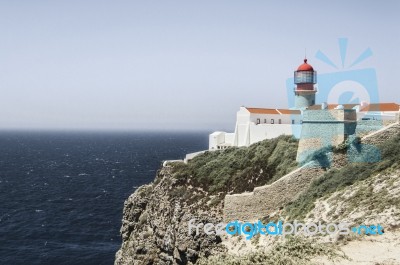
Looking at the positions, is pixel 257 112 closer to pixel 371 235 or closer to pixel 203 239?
pixel 203 239

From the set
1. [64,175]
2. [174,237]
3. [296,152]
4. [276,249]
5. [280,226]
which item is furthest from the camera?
[64,175]

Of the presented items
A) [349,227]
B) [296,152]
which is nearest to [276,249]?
[349,227]

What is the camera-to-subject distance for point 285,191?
2659 cm

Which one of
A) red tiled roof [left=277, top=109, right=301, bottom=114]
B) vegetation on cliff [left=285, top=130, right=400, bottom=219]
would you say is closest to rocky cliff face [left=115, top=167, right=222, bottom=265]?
vegetation on cliff [left=285, top=130, right=400, bottom=219]

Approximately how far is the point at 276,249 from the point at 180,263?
13.0m

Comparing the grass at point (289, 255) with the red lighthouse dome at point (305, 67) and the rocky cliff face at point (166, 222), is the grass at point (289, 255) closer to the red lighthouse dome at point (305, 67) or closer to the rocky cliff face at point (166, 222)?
the rocky cliff face at point (166, 222)

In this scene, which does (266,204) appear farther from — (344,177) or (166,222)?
(166,222)

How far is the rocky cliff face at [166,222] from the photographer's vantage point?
84.7 feet

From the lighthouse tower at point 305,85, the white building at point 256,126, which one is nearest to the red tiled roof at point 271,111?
the white building at point 256,126

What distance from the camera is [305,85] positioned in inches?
1825

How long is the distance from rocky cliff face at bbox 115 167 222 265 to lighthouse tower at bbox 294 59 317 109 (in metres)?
19.0

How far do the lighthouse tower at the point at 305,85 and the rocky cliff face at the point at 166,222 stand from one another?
19028 mm

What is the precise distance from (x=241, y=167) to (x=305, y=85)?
16.2 meters

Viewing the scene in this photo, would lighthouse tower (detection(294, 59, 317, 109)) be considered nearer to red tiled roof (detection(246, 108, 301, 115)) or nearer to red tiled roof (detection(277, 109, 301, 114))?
red tiled roof (detection(277, 109, 301, 114))
